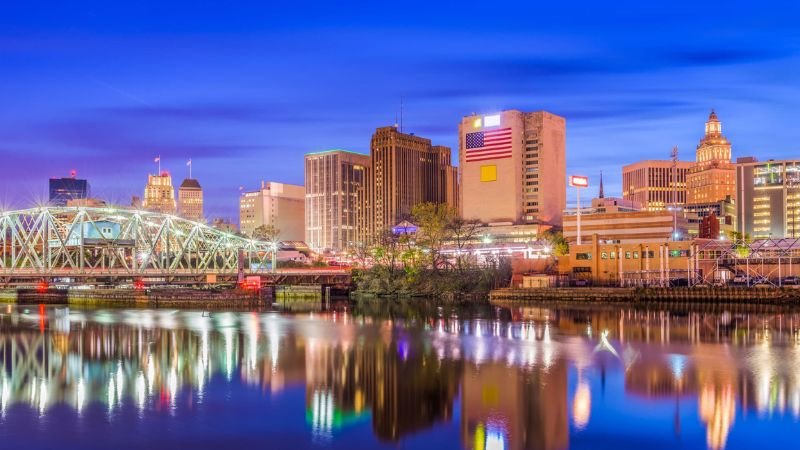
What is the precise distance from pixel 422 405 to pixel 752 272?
261ft

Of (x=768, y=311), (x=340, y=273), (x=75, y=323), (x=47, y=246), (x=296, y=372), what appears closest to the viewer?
(x=296, y=372)

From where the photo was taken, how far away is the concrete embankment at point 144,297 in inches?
3900

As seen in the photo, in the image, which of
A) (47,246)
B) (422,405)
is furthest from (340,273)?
(422,405)

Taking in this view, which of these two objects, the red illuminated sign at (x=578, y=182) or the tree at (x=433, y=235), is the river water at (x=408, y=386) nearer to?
the tree at (x=433, y=235)

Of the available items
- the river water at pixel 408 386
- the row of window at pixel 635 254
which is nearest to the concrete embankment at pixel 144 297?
the river water at pixel 408 386

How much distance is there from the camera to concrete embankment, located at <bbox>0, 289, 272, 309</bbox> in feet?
325

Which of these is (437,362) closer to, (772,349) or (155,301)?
(772,349)

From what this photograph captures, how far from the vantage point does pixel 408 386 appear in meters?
38.8

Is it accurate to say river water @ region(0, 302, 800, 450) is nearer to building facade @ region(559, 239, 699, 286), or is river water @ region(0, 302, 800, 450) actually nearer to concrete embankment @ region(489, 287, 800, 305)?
concrete embankment @ region(489, 287, 800, 305)

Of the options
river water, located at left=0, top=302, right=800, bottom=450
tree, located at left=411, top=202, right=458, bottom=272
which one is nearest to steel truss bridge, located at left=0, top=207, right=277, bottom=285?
tree, located at left=411, top=202, right=458, bottom=272

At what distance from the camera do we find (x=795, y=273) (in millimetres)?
102000

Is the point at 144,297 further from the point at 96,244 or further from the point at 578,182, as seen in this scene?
Answer: the point at 578,182

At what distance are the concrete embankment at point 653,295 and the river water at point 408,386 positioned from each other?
2291 cm

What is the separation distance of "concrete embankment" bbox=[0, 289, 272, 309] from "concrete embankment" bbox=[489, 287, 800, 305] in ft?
101
